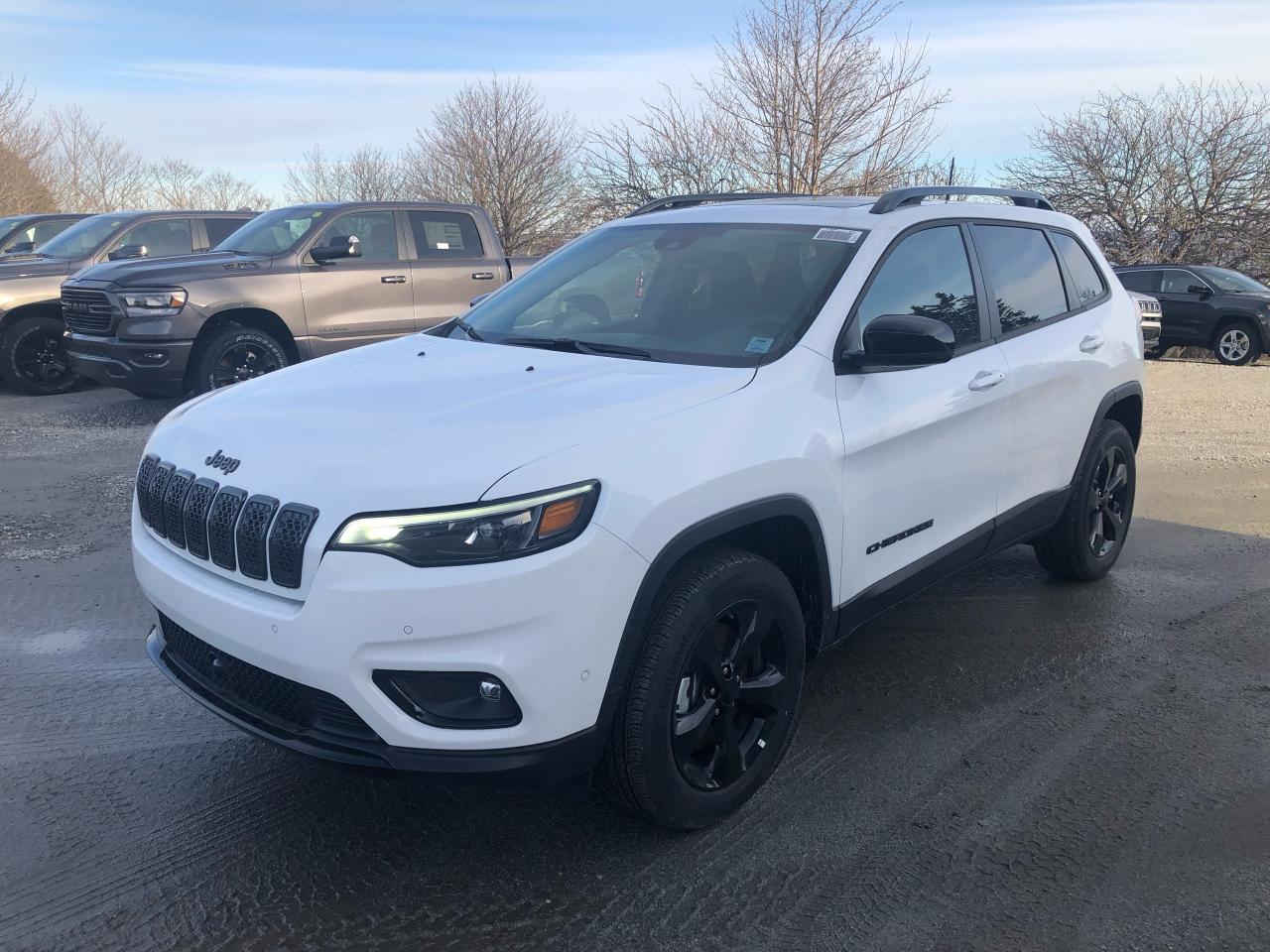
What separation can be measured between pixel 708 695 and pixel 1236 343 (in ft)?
54.3

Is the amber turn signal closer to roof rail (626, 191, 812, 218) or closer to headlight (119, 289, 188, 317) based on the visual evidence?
roof rail (626, 191, 812, 218)

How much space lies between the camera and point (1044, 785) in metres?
3.33

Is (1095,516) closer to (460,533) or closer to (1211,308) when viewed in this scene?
(460,533)

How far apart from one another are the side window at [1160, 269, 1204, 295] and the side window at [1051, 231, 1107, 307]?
1373 centimetres

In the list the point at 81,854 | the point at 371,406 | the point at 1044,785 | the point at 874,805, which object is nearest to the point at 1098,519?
the point at 1044,785

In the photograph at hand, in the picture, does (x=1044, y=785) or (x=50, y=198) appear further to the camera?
(x=50, y=198)

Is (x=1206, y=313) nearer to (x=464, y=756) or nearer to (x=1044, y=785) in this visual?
(x=1044, y=785)

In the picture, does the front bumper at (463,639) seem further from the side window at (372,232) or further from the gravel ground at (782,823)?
the side window at (372,232)

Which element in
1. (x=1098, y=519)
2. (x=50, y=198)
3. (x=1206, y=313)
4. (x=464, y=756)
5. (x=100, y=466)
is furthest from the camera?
(x=50, y=198)

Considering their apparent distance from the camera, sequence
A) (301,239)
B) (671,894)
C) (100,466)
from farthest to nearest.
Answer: (301,239) → (100,466) → (671,894)

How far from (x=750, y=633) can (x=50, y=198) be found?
36.0 meters

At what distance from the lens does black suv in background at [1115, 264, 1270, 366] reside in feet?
53.2

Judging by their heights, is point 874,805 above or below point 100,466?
below

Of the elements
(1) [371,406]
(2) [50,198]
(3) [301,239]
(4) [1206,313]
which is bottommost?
(4) [1206,313]
